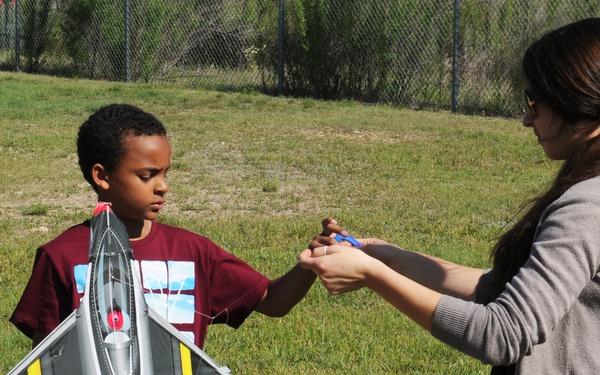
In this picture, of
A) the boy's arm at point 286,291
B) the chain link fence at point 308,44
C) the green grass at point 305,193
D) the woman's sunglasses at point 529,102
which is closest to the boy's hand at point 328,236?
the boy's arm at point 286,291

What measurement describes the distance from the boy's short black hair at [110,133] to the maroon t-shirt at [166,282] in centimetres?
24

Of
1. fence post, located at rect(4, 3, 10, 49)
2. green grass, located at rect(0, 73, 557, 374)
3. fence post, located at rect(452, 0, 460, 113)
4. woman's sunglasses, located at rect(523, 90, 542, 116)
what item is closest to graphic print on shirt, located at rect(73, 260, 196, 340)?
woman's sunglasses, located at rect(523, 90, 542, 116)

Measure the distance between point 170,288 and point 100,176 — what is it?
0.44 metres

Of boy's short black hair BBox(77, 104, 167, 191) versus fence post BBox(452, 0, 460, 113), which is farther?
fence post BBox(452, 0, 460, 113)

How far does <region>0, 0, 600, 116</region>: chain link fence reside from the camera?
1393 cm

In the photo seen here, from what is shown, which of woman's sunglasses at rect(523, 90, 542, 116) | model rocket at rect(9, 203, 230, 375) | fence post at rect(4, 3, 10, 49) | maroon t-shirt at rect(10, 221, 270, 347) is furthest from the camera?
fence post at rect(4, 3, 10, 49)

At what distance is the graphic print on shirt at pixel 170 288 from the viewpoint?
2.66m

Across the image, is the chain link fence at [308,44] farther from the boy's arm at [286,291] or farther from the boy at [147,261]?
the boy at [147,261]

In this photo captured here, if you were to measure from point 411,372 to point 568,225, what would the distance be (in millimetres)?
2507

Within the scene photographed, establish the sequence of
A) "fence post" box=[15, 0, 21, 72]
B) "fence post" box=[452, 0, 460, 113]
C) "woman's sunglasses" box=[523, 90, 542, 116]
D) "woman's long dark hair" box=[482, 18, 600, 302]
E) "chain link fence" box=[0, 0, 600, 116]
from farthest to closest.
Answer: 1. "fence post" box=[15, 0, 21, 72]
2. "chain link fence" box=[0, 0, 600, 116]
3. "fence post" box=[452, 0, 460, 113]
4. "woman's sunglasses" box=[523, 90, 542, 116]
5. "woman's long dark hair" box=[482, 18, 600, 302]

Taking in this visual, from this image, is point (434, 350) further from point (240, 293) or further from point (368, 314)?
point (240, 293)

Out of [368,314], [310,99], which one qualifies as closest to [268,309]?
[368,314]

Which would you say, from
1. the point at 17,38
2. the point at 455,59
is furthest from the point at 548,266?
the point at 17,38

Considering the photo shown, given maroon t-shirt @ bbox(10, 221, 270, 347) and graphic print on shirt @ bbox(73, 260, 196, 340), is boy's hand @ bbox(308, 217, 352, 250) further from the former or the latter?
graphic print on shirt @ bbox(73, 260, 196, 340)
